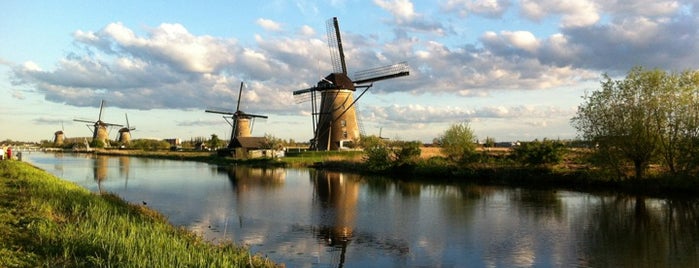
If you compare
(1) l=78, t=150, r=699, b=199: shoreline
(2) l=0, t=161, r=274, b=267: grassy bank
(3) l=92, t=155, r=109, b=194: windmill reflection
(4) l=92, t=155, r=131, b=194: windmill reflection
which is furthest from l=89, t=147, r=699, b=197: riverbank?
(2) l=0, t=161, r=274, b=267: grassy bank

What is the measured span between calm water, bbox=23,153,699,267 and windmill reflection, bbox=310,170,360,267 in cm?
4

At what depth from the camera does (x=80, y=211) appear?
12.3 meters

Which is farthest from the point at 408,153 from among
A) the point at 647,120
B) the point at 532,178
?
the point at 647,120

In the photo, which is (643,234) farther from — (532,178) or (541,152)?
(541,152)

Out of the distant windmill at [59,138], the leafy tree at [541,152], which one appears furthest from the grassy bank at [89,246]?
the distant windmill at [59,138]

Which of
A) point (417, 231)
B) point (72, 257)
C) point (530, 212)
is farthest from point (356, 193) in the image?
point (72, 257)

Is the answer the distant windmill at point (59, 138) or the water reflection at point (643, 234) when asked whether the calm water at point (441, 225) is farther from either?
the distant windmill at point (59, 138)

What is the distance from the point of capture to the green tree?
40.1m

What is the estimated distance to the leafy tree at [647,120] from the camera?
24.5 metres

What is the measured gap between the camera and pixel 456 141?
Result: 4219 centimetres

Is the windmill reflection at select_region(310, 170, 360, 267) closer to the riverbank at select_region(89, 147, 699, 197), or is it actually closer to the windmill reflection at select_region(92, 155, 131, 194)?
the riverbank at select_region(89, 147, 699, 197)

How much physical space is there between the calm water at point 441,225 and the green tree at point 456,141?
13908 mm

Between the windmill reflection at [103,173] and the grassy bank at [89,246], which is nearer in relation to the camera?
the grassy bank at [89,246]

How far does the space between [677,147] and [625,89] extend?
3521 mm
